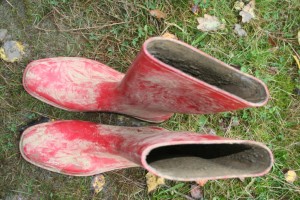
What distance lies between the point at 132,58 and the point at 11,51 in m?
0.67

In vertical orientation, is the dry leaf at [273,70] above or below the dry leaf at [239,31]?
below

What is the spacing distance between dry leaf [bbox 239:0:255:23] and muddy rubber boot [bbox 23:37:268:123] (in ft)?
2.73

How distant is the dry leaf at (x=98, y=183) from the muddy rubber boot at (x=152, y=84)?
43 cm

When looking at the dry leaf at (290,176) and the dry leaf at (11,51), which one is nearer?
the dry leaf at (11,51)

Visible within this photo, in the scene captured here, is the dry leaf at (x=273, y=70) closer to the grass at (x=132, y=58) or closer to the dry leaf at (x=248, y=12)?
the grass at (x=132, y=58)

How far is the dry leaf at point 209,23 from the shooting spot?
2354 millimetres

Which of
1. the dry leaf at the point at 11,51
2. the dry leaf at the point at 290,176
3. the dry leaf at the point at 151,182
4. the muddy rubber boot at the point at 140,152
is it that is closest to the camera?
the muddy rubber boot at the point at 140,152

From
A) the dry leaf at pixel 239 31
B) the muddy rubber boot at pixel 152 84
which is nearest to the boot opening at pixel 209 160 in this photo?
the muddy rubber boot at pixel 152 84

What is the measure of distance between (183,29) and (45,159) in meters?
1.07

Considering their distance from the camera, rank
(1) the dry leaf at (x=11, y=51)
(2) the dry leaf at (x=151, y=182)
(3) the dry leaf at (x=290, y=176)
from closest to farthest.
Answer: (1) the dry leaf at (x=11, y=51), (2) the dry leaf at (x=151, y=182), (3) the dry leaf at (x=290, y=176)

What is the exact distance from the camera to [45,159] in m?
2.02

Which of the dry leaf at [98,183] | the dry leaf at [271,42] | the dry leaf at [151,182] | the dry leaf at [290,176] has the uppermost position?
the dry leaf at [271,42]

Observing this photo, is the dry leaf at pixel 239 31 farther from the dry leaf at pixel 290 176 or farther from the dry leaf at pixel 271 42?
the dry leaf at pixel 290 176

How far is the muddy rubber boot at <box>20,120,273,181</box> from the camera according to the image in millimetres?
1419
